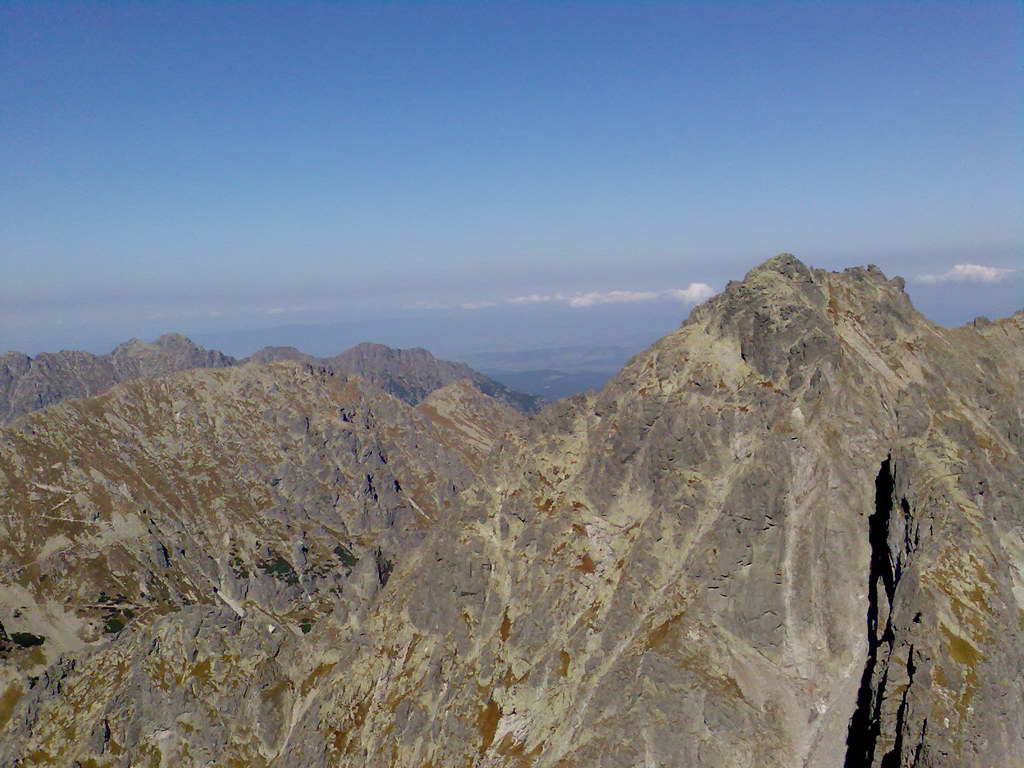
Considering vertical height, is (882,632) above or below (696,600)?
above

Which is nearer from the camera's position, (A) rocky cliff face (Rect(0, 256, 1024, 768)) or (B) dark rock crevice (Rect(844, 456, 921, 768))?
(B) dark rock crevice (Rect(844, 456, 921, 768))

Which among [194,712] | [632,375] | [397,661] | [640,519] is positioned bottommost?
[194,712]

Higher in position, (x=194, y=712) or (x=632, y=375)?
(x=632, y=375)

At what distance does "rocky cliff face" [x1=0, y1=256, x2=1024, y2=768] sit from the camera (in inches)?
3821

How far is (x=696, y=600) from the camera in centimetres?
11838

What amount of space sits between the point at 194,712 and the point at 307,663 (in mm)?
30369

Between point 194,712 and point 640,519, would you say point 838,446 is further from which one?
point 194,712

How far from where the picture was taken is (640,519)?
138625 mm

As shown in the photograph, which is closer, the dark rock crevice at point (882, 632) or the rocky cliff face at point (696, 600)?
the dark rock crevice at point (882, 632)

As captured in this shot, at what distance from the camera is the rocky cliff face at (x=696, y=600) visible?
97062mm

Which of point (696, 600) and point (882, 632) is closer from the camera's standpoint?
point (882, 632)

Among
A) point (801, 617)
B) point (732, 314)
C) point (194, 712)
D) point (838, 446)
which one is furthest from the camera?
point (194, 712)

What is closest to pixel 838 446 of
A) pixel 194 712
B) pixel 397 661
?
pixel 397 661

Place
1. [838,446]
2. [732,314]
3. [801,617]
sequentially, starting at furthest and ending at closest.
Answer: [732,314] < [838,446] < [801,617]
